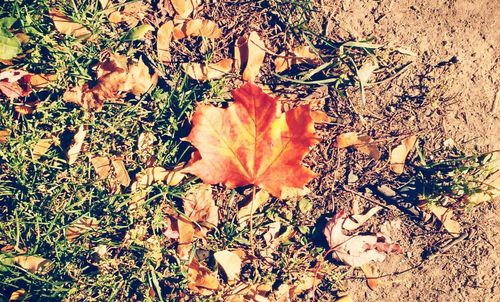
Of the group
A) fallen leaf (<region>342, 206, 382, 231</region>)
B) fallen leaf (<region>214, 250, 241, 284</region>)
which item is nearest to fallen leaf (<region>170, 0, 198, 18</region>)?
fallen leaf (<region>214, 250, 241, 284</region>)

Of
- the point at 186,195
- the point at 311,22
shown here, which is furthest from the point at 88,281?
the point at 311,22

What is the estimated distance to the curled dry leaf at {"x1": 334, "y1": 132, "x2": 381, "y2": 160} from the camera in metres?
2.32

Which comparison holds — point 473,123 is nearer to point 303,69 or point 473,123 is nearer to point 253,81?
point 303,69

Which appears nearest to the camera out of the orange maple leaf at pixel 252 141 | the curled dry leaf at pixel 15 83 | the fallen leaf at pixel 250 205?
the orange maple leaf at pixel 252 141

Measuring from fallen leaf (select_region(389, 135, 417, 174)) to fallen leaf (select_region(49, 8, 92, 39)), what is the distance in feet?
5.92

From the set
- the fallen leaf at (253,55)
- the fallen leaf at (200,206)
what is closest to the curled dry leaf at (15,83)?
the fallen leaf at (200,206)

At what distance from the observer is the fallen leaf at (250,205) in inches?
88.7

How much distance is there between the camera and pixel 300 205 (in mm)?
2301

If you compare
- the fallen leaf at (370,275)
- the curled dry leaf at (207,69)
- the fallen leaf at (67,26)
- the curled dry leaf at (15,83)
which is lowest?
the fallen leaf at (370,275)

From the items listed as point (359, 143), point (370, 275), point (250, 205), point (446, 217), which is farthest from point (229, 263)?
point (446, 217)

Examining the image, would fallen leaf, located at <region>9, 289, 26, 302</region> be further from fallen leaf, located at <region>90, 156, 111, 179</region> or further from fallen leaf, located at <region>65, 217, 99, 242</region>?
fallen leaf, located at <region>90, 156, 111, 179</region>

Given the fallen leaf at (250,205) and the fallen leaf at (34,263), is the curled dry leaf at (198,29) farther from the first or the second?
the fallen leaf at (34,263)

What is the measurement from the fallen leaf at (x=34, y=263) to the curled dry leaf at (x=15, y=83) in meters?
0.85

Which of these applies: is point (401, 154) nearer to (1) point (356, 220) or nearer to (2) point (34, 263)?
(1) point (356, 220)
